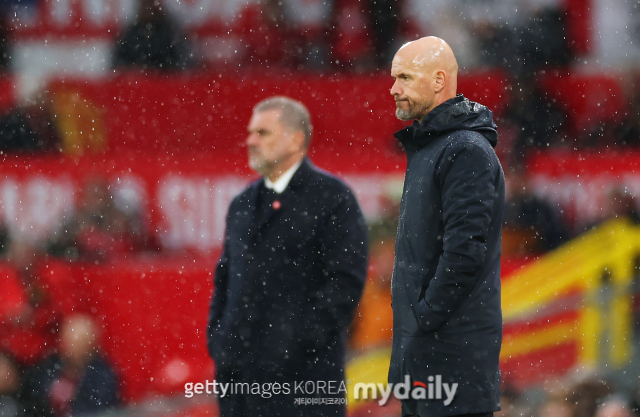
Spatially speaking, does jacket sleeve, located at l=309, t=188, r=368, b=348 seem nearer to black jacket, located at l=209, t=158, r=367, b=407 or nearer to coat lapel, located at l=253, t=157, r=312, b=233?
black jacket, located at l=209, t=158, r=367, b=407

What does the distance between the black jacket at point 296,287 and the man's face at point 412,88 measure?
2.79ft

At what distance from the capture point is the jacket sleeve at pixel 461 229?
2.26m

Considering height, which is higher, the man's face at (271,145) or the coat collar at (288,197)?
the man's face at (271,145)

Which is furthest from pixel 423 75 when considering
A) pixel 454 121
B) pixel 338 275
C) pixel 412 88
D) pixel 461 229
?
pixel 338 275

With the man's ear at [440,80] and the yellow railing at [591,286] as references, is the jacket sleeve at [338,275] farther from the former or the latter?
the yellow railing at [591,286]

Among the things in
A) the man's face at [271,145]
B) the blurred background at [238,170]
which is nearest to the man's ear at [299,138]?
the man's face at [271,145]

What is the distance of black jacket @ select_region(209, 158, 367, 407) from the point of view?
3188 mm

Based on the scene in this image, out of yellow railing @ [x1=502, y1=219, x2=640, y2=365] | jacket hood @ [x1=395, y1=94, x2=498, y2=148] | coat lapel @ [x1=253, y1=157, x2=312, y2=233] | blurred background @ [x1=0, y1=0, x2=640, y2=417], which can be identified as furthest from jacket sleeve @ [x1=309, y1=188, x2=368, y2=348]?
yellow railing @ [x1=502, y1=219, x2=640, y2=365]

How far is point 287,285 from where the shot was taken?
10.6 feet

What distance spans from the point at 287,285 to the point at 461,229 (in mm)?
1121

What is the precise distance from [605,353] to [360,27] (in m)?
4.68

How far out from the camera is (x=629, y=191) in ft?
23.0

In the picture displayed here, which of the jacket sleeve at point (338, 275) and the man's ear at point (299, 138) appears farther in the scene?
the man's ear at point (299, 138)

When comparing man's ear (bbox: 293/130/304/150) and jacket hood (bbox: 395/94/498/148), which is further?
man's ear (bbox: 293/130/304/150)
